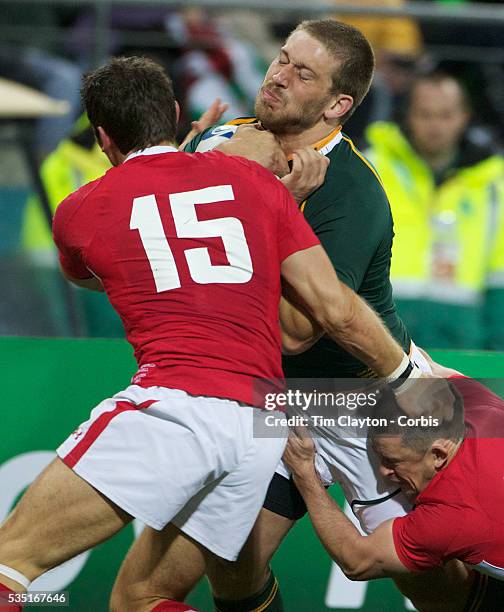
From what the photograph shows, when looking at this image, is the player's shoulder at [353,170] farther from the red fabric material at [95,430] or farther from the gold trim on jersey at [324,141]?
the red fabric material at [95,430]

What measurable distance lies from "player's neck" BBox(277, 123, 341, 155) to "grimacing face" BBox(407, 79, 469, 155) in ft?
7.97

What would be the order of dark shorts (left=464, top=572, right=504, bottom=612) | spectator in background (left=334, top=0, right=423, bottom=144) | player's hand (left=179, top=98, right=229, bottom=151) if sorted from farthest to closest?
spectator in background (left=334, top=0, right=423, bottom=144), player's hand (left=179, top=98, right=229, bottom=151), dark shorts (left=464, top=572, right=504, bottom=612)

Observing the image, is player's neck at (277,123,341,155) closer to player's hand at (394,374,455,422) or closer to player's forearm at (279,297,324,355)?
player's forearm at (279,297,324,355)

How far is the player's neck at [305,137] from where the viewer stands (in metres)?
3.98

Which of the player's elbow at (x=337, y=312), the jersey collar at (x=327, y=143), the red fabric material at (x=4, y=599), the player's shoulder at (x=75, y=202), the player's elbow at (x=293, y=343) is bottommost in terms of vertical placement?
the red fabric material at (x=4, y=599)

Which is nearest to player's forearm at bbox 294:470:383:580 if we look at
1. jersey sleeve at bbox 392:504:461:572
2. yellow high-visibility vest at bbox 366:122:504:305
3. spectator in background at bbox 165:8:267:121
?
jersey sleeve at bbox 392:504:461:572

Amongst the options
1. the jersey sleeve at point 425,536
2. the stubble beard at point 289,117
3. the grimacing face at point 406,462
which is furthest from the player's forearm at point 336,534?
the stubble beard at point 289,117

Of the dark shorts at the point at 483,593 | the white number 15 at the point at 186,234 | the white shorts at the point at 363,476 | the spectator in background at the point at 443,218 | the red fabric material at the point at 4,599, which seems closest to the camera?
the red fabric material at the point at 4,599

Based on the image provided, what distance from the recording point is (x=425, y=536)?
12.0 ft

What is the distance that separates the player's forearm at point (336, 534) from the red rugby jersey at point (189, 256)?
0.65 meters

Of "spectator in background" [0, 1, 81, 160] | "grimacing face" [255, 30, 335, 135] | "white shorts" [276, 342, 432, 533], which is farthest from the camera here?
"spectator in background" [0, 1, 81, 160]

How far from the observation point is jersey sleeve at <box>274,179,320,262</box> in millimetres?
3482

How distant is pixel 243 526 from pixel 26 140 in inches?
145

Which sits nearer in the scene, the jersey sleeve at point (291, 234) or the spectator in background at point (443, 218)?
the jersey sleeve at point (291, 234)
